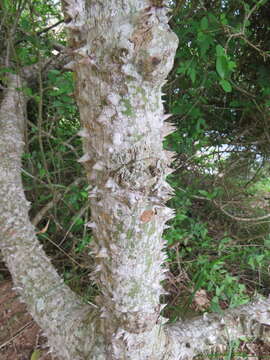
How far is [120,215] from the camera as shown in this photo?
0.71m

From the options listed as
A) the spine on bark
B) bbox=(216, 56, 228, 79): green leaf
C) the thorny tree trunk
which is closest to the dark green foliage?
bbox=(216, 56, 228, 79): green leaf

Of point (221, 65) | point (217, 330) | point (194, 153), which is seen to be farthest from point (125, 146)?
point (194, 153)

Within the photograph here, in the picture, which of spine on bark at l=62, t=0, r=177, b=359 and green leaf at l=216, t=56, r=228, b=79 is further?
green leaf at l=216, t=56, r=228, b=79

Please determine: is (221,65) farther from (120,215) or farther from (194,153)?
(194,153)

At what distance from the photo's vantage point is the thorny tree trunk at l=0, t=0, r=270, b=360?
56 centimetres

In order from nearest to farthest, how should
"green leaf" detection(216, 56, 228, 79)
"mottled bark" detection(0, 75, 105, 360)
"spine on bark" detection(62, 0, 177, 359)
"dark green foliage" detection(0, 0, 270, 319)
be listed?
1. "spine on bark" detection(62, 0, 177, 359)
2. "mottled bark" detection(0, 75, 105, 360)
3. "green leaf" detection(216, 56, 228, 79)
4. "dark green foliage" detection(0, 0, 270, 319)

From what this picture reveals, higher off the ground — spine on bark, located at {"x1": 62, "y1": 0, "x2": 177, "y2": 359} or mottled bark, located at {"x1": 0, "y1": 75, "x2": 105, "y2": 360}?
spine on bark, located at {"x1": 62, "y1": 0, "x2": 177, "y2": 359}

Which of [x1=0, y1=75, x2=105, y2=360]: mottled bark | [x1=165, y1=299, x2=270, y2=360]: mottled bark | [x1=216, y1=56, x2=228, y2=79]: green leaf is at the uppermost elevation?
[x1=216, y1=56, x2=228, y2=79]: green leaf

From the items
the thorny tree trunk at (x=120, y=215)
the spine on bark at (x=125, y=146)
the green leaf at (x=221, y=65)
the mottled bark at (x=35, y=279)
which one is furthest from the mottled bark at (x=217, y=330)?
the green leaf at (x=221, y=65)

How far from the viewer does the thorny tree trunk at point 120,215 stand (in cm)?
56

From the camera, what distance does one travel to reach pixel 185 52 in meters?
1.41

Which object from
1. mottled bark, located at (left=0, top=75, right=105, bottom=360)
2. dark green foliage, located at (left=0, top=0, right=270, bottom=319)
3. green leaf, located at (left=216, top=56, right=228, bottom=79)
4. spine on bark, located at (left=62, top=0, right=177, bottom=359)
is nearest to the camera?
spine on bark, located at (left=62, top=0, right=177, bottom=359)

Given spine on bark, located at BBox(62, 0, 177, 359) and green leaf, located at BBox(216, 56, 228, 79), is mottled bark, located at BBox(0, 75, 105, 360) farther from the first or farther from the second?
green leaf, located at BBox(216, 56, 228, 79)

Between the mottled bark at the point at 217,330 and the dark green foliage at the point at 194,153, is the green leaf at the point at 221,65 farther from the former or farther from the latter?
the mottled bark at the point at 217,330
